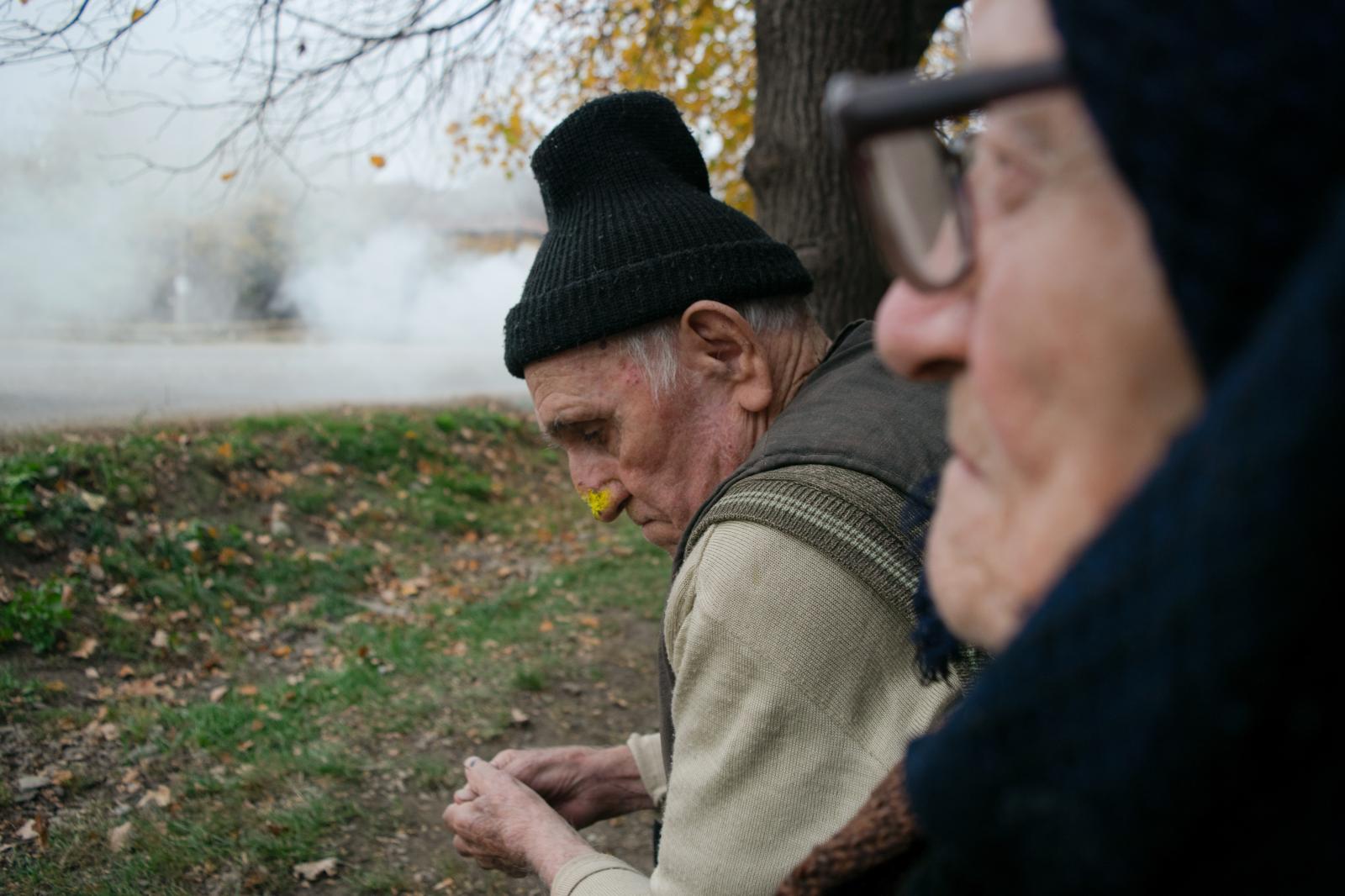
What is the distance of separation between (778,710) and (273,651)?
17.6ft

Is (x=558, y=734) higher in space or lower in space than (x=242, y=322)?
lower

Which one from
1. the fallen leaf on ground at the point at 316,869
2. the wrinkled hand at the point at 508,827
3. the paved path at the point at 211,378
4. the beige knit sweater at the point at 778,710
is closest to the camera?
the beige knit sweater at the point at 778,710

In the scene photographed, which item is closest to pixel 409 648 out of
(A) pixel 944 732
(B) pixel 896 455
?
(B) pixel 896 455

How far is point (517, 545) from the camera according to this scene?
9.02 m

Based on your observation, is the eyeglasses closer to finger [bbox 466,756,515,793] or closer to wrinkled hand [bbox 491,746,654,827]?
finger [bbox 466,756,515,793]

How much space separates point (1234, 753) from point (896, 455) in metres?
1.27

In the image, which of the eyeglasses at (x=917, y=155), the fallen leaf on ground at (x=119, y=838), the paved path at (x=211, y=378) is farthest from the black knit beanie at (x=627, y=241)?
the paved path at (x=211, y=378)

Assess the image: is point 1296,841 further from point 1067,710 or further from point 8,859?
point 8,859

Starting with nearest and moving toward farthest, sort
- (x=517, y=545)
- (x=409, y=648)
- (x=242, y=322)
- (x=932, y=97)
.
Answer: (x=932, y=97)
(x=409, y=648)
(x=517, y=545)
(x=242, y=322)

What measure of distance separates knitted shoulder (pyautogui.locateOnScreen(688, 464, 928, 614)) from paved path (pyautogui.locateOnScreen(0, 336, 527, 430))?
295 inches

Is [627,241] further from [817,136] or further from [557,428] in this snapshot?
[817,136]

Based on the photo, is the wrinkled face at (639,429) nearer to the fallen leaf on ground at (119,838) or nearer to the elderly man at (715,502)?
the elderly man at (715,502)

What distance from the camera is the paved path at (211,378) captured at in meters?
8.67

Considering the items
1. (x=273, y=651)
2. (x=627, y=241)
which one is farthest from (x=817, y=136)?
(x=273, y=651)
